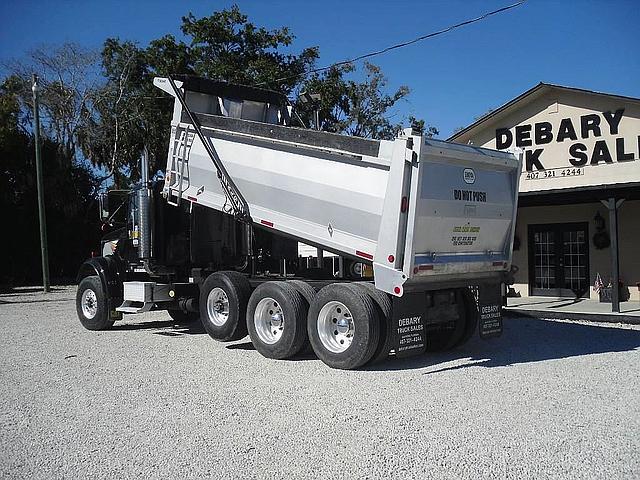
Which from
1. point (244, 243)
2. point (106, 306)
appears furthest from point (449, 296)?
point (106, 306)

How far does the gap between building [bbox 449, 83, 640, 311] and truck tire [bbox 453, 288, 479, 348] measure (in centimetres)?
607

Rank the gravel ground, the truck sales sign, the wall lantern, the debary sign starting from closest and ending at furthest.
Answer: the gravel ground < the truck sales sign < the debary sign < the wall lantern

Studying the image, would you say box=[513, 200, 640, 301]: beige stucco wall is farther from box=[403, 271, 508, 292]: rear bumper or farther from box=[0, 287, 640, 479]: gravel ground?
box=[403, 271, 508, 292]: rear bumper

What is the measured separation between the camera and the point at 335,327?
8.66 m

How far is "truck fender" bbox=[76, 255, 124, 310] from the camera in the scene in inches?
483

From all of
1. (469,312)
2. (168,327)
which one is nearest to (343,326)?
(469,312)

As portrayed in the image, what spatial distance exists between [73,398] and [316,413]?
2.73 m

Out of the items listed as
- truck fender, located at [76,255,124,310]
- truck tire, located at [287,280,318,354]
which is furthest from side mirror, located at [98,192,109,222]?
truck tire, located at [287,280,318,354]

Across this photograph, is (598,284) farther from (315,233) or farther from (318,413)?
(318,413)

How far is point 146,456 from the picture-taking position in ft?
16.9

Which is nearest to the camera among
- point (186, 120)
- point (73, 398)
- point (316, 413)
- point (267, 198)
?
point (316, 413)

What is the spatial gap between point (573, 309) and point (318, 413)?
9513 millimetres

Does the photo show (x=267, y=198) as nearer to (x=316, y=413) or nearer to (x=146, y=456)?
(x=316, y=413)

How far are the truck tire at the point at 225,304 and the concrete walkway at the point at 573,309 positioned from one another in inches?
260
